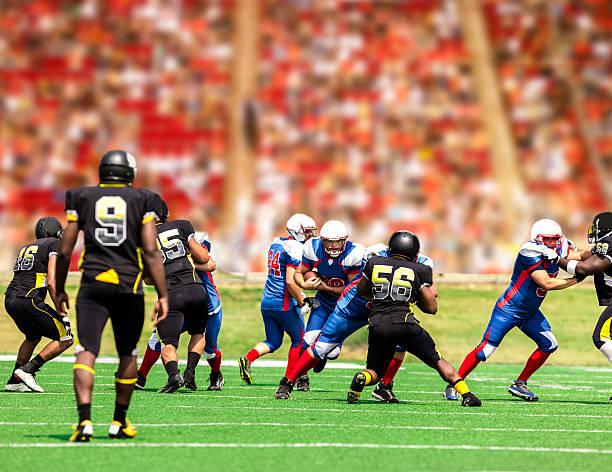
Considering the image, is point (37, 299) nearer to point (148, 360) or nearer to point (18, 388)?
point (18, 388)

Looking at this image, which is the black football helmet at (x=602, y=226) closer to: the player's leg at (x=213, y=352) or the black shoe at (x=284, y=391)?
the black shoe at (x=284, y=391)

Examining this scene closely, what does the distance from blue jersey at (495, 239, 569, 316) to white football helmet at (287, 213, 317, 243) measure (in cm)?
226

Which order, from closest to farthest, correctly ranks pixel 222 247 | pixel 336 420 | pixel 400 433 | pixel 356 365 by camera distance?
pixel 400 433, pixel 336 420, pixel 356 365, pixel 222 247

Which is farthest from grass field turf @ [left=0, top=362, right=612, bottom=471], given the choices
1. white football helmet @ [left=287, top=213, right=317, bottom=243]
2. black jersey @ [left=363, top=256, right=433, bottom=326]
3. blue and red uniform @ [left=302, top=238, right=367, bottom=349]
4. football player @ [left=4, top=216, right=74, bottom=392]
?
white football helmet @ [left=287, top=213, right=317, bottom=243]

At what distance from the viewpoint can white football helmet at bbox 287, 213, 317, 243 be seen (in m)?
11.0

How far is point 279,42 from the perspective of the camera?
2092 cm

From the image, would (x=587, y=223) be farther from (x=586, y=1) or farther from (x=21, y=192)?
(x=21, y=192)

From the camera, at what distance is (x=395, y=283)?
8.50 meters

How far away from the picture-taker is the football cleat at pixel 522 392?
31.8 feet

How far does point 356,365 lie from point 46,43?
→ 1047cm

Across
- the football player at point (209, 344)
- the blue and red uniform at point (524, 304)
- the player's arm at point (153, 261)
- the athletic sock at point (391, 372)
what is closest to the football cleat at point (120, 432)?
the player's arm at point (153, 261)

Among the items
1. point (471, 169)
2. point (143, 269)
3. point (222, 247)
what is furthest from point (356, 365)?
point (143, 269)

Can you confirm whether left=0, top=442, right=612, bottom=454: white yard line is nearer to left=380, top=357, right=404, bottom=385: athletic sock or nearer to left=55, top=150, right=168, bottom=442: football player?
left=55, top=150, right=168, bottom=442: football player

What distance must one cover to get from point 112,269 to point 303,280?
4006mm
